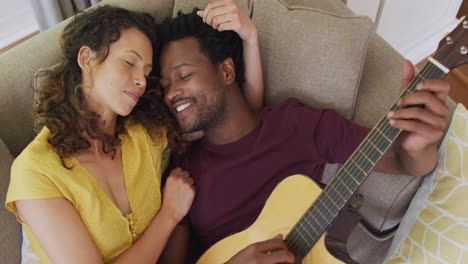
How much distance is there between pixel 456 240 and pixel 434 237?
0.17 ft

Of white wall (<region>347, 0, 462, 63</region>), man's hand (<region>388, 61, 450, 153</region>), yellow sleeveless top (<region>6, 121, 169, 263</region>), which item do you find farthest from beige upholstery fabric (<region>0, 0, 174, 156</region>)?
white wall (<region>347, 0, 462, 63</region>)

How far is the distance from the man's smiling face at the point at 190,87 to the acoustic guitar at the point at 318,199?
0.30 m

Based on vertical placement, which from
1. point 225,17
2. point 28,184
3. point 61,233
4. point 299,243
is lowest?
point 299,243

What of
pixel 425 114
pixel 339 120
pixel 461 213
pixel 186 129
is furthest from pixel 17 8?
pixel 461 213

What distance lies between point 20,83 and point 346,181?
90cm

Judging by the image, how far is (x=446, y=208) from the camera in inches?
40.3

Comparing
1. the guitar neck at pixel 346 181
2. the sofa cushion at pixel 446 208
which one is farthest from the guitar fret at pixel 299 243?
the sofa cushion at pixel 446 208

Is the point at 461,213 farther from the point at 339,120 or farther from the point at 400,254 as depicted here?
the point at 339,120

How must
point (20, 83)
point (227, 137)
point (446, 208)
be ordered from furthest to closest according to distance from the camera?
1. point (227, 137)
2. point (20, 83)
3. point (446, 208)

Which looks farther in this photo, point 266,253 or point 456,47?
point 266,253

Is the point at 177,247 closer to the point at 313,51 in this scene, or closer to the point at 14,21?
the point at 313,51

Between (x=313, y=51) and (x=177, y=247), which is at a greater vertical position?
(x=313, y=51)

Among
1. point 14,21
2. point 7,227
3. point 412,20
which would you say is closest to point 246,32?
point 7,227

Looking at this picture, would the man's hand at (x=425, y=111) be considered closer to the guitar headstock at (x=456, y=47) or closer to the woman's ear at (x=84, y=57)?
the guitar headstock at (x=456, y=47)
